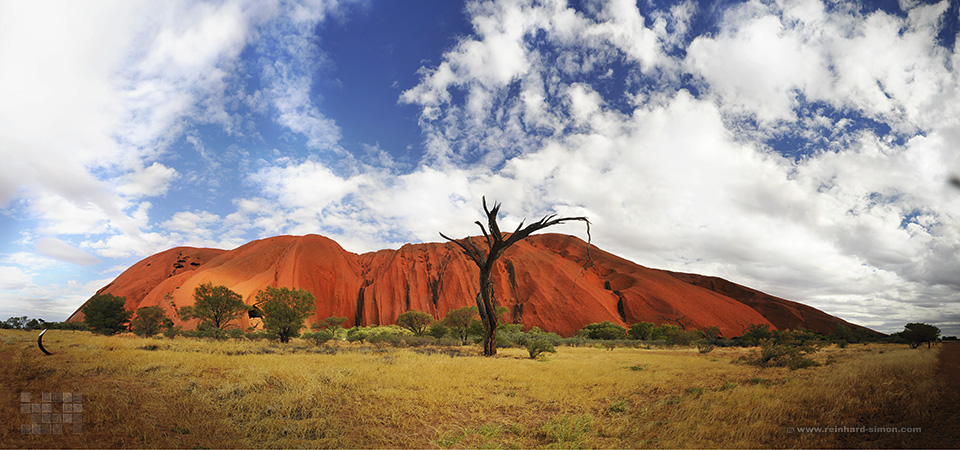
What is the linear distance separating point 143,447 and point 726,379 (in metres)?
14.5

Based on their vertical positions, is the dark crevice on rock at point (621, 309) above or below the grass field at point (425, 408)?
below

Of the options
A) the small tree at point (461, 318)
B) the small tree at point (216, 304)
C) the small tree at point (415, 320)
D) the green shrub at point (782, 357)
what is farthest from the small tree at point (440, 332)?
the green shrub at point (782, 357)

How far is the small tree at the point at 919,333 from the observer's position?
103ft

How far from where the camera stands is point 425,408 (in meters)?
7.66

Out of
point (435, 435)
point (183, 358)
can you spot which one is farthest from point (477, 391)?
point (183, 358)

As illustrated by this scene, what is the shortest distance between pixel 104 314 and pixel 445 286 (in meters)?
51.6

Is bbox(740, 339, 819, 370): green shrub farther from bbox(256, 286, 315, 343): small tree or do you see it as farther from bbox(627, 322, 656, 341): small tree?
bbox(627, 322, 656, 341): small tree

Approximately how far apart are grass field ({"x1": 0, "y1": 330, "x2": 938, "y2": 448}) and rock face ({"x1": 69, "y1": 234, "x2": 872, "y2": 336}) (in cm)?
6049

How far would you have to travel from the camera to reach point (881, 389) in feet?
25.1

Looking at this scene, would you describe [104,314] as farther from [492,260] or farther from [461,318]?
[492,260]

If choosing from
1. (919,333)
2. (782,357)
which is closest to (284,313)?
(782,357)

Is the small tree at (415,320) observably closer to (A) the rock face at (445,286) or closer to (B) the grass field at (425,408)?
(A) the rock face at (445,286)

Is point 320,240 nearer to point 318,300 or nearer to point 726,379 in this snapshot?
point 318,300

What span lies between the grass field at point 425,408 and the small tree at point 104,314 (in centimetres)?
4345
